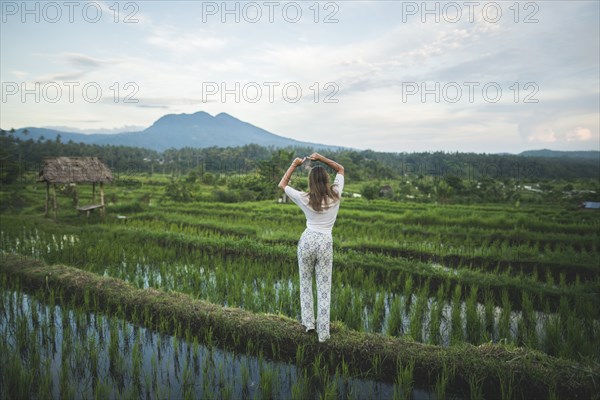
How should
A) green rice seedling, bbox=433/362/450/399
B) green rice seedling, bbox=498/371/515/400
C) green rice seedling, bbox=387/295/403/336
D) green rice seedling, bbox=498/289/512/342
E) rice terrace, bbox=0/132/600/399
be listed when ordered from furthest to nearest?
green rice seedling, bbox=387/295/403/336, green rice seedling, bbox=498/289/512/342, rice terrace, bbox=0/132/600/399, green rice seedling, bbox=498/371/515/400, green rice seedling, bbox=433/362/450/399

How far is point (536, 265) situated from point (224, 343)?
670 centimetres

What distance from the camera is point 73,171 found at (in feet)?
43.8

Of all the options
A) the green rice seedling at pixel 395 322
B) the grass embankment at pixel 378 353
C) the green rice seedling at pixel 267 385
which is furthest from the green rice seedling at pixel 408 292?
the green rice seedling at pixel 267 385

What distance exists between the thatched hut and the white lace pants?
1208 cm

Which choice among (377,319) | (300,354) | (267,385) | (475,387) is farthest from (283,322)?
(475,387)

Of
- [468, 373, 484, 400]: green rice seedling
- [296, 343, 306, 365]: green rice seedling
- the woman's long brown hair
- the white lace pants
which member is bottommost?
[468, 373, 484, 400]: green rice seedling

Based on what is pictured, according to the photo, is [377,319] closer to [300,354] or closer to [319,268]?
[300,354]

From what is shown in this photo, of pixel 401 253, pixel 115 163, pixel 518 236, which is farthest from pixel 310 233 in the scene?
pixel 115 163

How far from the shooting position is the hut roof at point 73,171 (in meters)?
12.8

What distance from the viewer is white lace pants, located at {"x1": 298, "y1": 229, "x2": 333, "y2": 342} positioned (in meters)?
3.11

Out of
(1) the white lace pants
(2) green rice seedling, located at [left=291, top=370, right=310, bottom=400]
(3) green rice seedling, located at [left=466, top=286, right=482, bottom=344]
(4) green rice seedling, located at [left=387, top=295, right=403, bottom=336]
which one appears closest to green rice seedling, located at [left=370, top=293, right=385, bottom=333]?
(4) green rice seedling, located at [left=387, top=295, right=403, bottom=336]

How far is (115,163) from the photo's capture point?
1829 inches

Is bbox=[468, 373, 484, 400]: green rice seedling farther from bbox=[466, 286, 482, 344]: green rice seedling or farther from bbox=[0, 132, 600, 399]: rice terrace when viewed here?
bbox=[466, 286, 482, 344]: green rice seedling

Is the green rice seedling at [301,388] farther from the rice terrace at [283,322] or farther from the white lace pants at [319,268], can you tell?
the white lace pants at [319,268]
